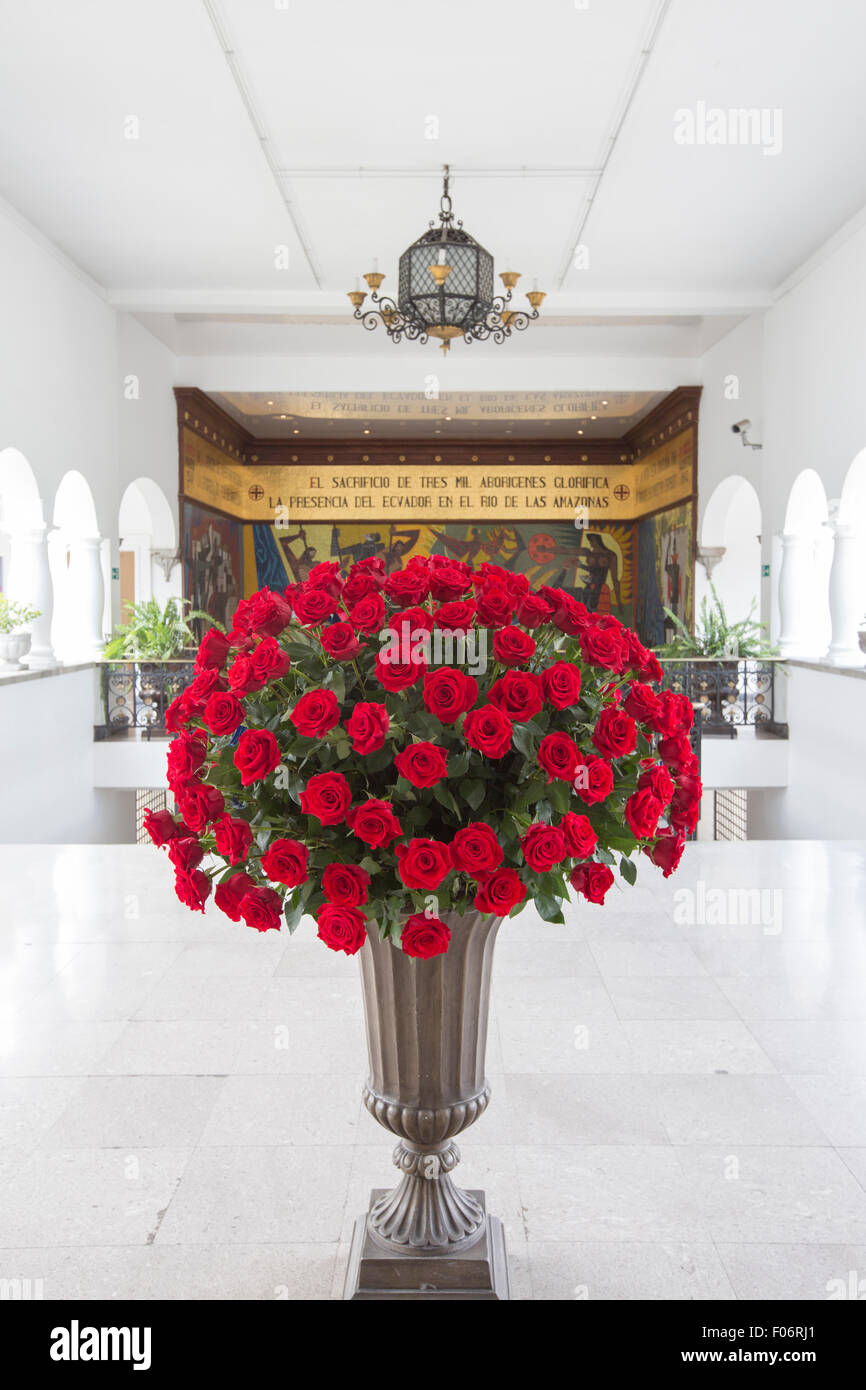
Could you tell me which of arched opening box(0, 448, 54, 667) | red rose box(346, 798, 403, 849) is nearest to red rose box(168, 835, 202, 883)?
red rose box(346, 798, 403, 849)

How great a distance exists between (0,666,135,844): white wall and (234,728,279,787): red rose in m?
Answer: 6.48

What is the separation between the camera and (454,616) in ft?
5.03

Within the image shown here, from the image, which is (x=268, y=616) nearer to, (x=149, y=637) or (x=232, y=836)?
(x=232, y=836)

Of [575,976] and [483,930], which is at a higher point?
[483,930]

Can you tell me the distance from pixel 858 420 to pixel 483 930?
297 inches

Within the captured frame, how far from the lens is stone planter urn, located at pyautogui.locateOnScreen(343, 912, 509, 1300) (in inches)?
68.9

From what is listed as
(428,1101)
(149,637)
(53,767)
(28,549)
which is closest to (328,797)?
(428,1101)

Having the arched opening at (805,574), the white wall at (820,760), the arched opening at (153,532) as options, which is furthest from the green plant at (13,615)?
the arched opening at (805,574)

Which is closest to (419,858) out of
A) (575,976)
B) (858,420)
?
(575,976)

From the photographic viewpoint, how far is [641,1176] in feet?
8.34

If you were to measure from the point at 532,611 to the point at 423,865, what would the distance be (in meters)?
0.45

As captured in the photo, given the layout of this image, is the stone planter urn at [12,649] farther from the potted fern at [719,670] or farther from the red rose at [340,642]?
the red rose at [340,642]

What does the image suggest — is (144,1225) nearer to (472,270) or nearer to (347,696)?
(347,696)

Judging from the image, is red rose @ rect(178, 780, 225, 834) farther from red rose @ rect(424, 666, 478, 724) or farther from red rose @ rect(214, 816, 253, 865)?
red rose @ rect(424, 666, 478, 724)
